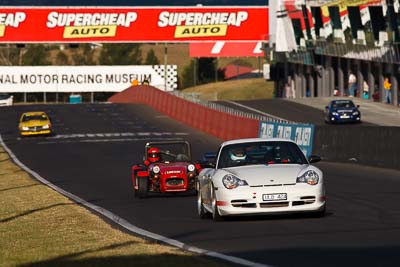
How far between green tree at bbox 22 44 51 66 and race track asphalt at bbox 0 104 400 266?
10655 centimetres

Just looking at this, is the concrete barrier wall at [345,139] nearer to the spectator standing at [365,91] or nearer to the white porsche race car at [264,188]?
the white porsche race car at [264,188]

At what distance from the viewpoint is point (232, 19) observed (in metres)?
117

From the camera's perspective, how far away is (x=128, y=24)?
115 m

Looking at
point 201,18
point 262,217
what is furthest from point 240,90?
point 262,217

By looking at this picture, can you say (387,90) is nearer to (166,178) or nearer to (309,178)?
(166,178)

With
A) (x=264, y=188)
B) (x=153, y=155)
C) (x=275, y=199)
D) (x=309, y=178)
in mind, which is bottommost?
(x=153, y=155)

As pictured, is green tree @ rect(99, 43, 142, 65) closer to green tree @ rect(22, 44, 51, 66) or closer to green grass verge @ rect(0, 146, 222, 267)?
green tree @ rect(22, 44, 51, 66)

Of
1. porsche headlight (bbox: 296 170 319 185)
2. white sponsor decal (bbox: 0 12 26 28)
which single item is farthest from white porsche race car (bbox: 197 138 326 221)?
white sponsor decal (bbox: 0 12 26 28)

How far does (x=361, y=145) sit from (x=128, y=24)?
275ft

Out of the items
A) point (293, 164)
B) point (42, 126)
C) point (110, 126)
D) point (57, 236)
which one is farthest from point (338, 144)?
point (110, 126)

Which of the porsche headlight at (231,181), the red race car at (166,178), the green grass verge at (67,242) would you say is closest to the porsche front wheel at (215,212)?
the porsche headlight at (231,181)

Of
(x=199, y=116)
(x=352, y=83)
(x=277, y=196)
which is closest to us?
(x=277, y=196)

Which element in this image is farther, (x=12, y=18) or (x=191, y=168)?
(x=12, y=18)

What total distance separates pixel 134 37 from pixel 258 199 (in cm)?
10045
